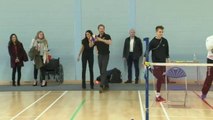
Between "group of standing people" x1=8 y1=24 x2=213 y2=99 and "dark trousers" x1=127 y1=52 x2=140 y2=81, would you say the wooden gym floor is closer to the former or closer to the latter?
"group of standing people" x1=8 y1=24 x2=213 y2=99

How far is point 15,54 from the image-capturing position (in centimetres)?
1281

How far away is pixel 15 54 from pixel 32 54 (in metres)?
0.68

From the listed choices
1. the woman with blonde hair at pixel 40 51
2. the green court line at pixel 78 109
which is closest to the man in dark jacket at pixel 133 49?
the woman with blonde hair at pixel 40 51

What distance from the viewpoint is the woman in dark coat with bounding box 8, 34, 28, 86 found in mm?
12773

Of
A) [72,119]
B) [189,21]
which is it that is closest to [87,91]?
[72,119]

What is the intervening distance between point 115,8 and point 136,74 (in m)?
2.51

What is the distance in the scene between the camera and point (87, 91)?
1119cm

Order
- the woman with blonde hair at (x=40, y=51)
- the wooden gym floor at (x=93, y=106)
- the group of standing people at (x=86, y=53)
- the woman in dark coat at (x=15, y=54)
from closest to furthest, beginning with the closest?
the wooden gym floor at (x=93, y=106) < the group of standing people at (x=86, y=53) < the woman with blonde hair at (x=40, y=51) < the woman in dark coat at (x=15, y=54)

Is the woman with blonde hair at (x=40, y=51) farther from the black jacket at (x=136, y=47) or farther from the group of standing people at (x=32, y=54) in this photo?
the black jacket at (x=136, y=47)

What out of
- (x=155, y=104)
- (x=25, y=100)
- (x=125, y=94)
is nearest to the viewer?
(x=155, y=104)

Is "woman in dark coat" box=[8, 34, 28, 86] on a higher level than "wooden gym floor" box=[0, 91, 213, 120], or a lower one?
higher

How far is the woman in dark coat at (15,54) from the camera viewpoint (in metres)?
12.8

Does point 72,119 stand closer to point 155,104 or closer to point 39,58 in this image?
point 155,104

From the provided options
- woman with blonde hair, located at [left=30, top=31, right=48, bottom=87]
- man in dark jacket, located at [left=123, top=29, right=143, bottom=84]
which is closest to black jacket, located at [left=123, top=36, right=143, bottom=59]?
man in dark jacket, located at [left=123, top=29, right=143, bottom=84]
